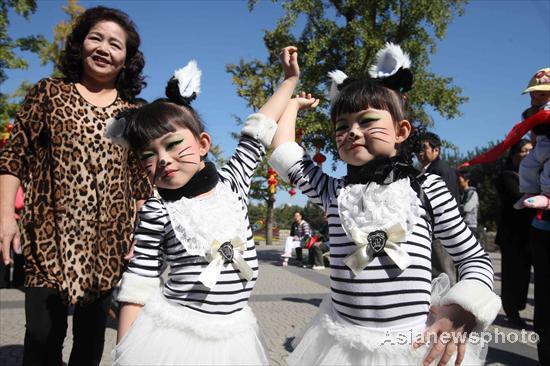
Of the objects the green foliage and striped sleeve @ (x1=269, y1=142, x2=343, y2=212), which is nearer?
striped sleeve @ (x1=269, y1=142, x2=343, y2=212)

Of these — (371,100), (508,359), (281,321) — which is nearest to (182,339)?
(371,100)

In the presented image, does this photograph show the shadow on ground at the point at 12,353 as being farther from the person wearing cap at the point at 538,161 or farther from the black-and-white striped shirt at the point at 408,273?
the person wearing cap at the point at 538,161

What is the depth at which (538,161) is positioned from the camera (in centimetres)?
285

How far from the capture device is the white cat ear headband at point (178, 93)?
1937 millimetres

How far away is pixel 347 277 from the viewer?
64.1 inches

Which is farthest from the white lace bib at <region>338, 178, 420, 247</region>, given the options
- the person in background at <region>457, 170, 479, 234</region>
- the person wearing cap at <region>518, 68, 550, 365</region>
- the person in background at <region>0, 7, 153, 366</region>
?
the person in background at <region>457, 170, 479, 234</region>

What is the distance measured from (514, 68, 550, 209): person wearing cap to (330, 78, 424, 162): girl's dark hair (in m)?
1.29

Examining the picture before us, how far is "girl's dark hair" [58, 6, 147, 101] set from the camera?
2.19m

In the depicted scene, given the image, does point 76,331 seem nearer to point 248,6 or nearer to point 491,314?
point 491,314

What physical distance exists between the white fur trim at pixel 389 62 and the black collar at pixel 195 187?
0.84 meters

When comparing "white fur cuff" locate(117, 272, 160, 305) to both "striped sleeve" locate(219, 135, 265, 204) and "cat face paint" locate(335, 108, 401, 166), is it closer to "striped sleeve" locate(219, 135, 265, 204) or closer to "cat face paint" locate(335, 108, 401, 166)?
"striped sleeve" locate(219, 135, 265, 204)

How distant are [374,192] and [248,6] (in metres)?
14.1

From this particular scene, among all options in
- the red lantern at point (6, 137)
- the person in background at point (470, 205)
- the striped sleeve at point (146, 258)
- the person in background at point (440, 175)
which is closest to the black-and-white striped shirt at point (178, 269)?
the striped sleeve at point (146, 258)

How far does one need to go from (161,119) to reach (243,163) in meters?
0.45
